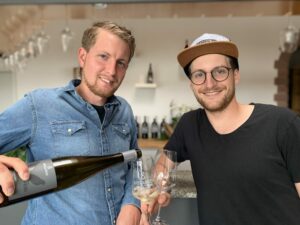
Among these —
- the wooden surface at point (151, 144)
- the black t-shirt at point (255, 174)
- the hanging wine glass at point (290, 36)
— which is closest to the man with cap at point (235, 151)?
the black t-shirt at point (255, 174)

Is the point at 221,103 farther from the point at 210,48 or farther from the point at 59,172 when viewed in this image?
the point at 59,172

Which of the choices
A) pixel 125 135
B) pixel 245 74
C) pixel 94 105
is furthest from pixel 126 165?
pixel 245 74

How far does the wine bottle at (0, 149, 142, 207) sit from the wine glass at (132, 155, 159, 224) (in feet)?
0.10

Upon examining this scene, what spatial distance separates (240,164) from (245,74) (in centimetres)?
288

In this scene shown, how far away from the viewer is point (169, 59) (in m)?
3.67

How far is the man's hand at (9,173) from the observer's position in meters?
0.59

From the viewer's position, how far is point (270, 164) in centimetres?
94

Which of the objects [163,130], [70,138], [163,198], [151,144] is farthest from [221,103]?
[163,130]

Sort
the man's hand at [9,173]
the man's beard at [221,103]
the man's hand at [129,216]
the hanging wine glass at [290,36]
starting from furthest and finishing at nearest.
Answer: the hanging wine glass at [290,36], the man's beard at [221,103], the man's hand at [129,216], the man's hand at [9,173]

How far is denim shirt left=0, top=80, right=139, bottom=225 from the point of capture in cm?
83

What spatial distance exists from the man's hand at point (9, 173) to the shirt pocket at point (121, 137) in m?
0.35

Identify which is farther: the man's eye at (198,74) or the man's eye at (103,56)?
the man's eye at (198,74)

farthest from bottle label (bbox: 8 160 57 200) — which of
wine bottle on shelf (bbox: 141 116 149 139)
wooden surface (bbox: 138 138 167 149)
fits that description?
wine bottle on shelf (bbox: 141 116 149 139)

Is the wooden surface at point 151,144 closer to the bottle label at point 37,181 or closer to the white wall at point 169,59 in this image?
the white wall at point 169,59
